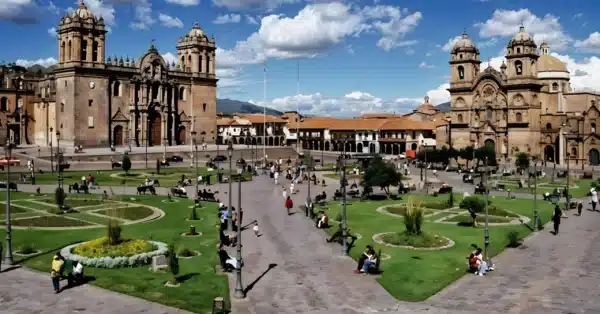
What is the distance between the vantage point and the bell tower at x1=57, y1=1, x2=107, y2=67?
78.8 metres

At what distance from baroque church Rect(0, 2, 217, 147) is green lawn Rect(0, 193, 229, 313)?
160 feet

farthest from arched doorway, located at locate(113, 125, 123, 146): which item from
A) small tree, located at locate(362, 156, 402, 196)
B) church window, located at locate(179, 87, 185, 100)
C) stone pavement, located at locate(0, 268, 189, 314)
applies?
stone pavement, located at locate(0, 268, 189, 314)

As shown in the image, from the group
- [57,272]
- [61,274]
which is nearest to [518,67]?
[61,274]

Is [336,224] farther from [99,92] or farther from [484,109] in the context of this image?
[484,109]

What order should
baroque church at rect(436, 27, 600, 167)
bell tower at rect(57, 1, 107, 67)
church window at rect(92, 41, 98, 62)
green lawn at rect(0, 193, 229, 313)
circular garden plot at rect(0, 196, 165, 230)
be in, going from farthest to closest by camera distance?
baroque church at rect(436, 27, 600, 167) < church window at rect(92, 41, 98, 62) < bell tower at rect(57, 1, 107, 67) < circular garden plot at rect(0, 196, 165, 230) < green lawn at rect(0, 193, 229, 313)

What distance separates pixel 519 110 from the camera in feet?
298

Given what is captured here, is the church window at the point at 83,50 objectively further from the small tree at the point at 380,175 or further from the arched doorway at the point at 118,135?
the small tree at the point at 380,175

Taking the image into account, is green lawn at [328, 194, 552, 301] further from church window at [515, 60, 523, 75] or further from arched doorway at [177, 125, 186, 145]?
arched doorway at [177, 125, 186, 145]

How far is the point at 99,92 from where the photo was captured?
81625 mm

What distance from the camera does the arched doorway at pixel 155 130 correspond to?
88.4 metres

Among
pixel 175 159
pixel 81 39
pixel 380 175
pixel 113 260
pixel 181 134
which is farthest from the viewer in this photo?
pixel 181 134

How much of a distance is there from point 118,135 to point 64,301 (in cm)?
6934

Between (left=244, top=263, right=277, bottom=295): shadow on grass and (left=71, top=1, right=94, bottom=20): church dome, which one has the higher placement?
(left=71, top=1, right=94, bottom=20): church dome

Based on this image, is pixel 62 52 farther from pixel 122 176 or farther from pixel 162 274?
pixel 162 274
